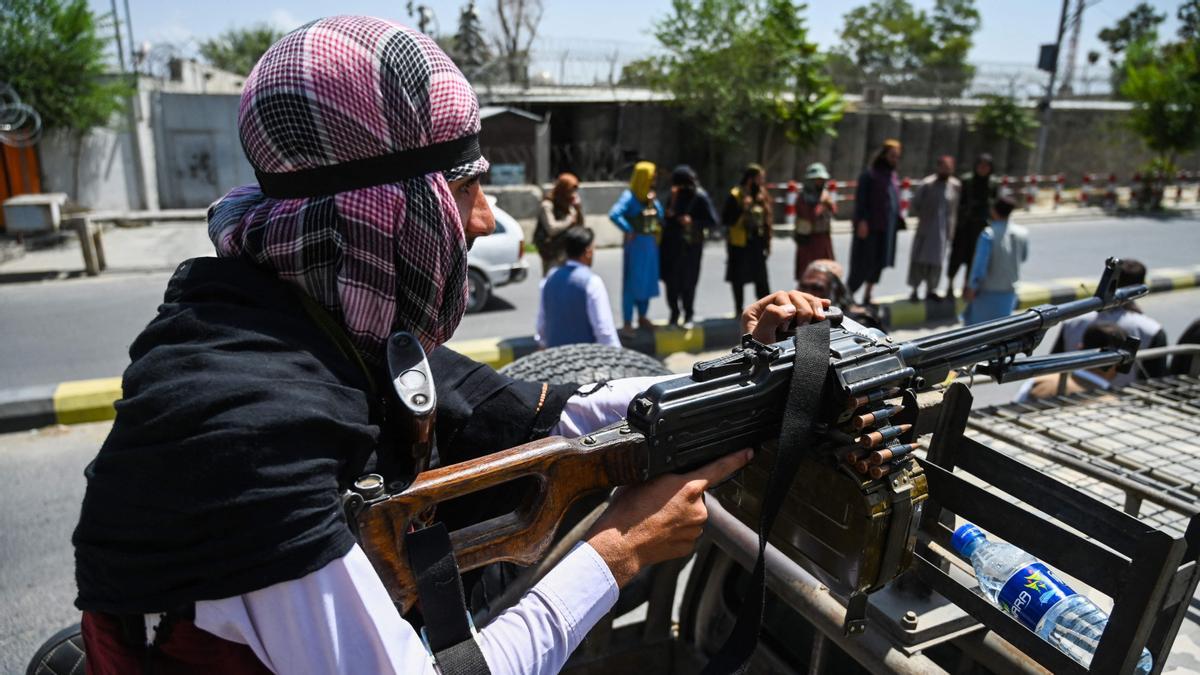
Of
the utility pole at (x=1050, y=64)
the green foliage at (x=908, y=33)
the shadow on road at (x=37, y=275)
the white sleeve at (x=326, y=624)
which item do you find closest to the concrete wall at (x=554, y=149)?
the utility pole at (x=1050, y=64)

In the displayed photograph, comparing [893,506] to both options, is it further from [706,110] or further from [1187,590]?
A: [706,110]

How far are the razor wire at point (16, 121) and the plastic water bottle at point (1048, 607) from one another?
16409 millimetres

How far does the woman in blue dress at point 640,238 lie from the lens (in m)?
7.34

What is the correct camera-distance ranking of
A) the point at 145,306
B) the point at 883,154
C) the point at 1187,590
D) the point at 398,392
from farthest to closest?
the point at 145,306
the point at 883,154
the point at 1187,590
the point at 398,392

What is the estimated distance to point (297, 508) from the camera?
38.5 inches

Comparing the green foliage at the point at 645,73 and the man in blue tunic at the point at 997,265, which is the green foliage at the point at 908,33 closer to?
the green foliage at the point at 645,73

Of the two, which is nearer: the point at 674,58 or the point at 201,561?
the point at 201,561

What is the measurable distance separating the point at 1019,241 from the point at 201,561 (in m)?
7.11

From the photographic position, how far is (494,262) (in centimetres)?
896

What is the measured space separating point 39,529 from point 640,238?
16.7 feet

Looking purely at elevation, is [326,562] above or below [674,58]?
below

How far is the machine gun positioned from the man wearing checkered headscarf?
9cm

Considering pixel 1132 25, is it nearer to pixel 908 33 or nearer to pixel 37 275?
pixel 908 33

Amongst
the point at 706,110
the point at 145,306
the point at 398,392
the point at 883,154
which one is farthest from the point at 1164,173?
the point at 398,392
